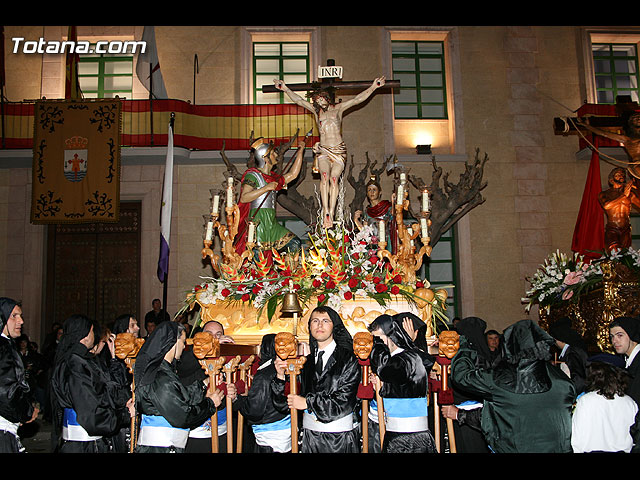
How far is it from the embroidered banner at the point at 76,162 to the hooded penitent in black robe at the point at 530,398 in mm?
10944

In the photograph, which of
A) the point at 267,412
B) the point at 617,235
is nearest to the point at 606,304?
the point at 617,235

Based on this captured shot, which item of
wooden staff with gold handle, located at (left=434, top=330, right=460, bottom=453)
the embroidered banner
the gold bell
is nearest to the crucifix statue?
the gold bell

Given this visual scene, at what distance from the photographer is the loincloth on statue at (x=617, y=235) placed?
11523mm

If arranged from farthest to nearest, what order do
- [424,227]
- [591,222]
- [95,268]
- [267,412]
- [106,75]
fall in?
1. [106,75]
2. [95,268]
3. [591,222]
4. [424,227]
5. [267,412]

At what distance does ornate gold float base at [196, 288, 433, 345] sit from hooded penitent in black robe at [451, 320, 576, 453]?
2191mm

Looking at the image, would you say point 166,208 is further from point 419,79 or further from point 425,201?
point 419,79

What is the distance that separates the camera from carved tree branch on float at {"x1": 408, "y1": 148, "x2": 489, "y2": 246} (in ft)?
43.5

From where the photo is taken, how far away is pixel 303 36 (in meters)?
15.2

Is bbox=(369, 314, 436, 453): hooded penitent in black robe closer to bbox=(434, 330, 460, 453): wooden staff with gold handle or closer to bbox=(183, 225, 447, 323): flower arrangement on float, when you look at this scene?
bbox=(434, 330, 460, 453): wooden staff with gold handle

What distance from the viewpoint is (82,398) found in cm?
436

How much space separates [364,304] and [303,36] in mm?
10587

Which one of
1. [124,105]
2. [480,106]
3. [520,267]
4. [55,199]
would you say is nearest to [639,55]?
[480,106]

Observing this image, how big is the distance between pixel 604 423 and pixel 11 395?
4.00 metres

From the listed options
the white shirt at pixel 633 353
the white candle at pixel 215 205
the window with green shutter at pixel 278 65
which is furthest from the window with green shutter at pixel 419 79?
the white shirt at pixel 633 353
